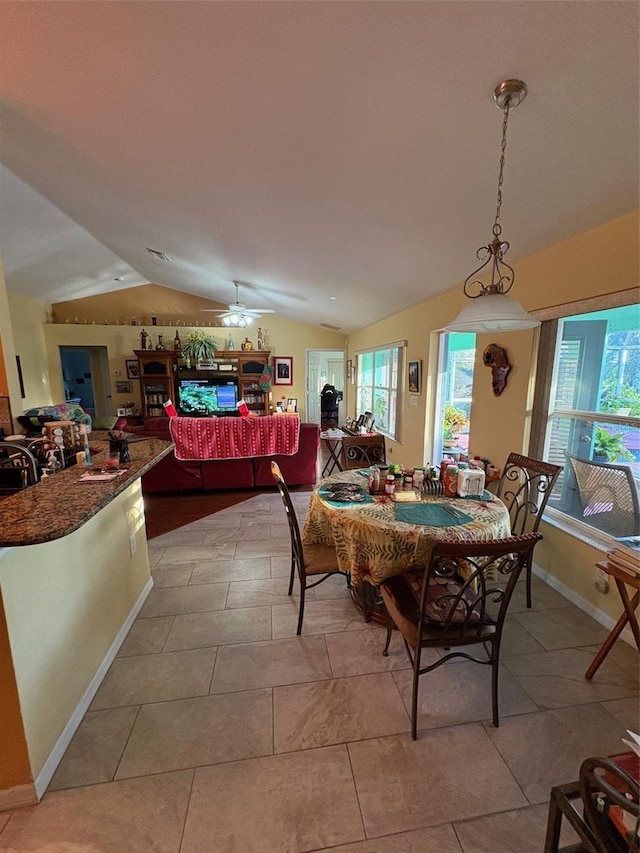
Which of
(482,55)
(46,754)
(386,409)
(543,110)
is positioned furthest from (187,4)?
(386,409)

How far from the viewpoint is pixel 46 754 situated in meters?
1.35

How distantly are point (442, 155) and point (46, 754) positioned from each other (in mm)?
3051

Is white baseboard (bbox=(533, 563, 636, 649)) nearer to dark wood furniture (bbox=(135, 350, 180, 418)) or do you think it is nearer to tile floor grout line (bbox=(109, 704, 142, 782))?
tile floor grout line (bbox=(109, 704, 142, 782))

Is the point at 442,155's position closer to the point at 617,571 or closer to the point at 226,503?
the point at 617,571

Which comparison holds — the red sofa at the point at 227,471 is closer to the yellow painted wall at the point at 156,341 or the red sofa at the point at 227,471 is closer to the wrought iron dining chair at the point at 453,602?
the wrought iron dining chair at the point at 453,602

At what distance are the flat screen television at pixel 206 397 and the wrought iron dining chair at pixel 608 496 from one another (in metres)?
6.48

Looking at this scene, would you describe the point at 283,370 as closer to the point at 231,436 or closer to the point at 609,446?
the point at 231,436

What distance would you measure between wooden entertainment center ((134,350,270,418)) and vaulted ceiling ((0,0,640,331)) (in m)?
4.21

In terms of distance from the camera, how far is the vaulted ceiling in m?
1.18

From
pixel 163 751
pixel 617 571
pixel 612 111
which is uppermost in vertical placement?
pixel 612 111

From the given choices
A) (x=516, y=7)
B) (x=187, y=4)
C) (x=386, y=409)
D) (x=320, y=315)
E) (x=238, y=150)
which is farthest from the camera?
(x=320, y=315)

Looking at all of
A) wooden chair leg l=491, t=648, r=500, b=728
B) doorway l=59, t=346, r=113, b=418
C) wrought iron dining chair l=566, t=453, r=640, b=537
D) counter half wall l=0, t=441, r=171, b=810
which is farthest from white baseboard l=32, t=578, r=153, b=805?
doorway l=59, t=346, r=113, b=418

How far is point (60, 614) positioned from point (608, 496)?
294 centimetres

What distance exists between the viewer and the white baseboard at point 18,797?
Answer: 4.12 feet
